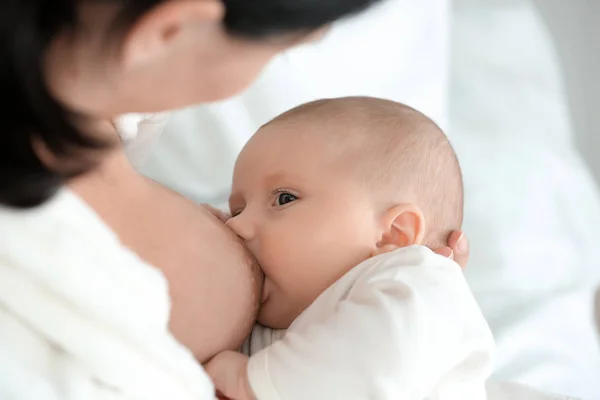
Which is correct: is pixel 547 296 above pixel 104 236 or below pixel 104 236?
below

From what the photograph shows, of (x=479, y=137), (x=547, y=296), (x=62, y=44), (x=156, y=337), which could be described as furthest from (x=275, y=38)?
(x=479, y=137)

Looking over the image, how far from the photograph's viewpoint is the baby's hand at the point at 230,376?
63cm

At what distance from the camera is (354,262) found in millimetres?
748

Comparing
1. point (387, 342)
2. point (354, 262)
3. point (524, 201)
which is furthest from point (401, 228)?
point (524, 201)

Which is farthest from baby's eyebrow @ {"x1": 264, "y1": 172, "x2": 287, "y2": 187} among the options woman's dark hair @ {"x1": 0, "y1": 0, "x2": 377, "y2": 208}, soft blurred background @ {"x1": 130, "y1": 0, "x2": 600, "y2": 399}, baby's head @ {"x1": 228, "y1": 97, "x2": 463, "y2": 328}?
woman's dark hair @ {"x1": 0, "y1": 0, "x2": 377, "y2": 208}

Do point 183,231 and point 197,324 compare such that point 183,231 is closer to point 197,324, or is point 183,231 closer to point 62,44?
point 197,324

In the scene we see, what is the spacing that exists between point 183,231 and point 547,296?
2.10 feet

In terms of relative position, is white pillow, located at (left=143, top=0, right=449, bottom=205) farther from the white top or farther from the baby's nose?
the white top

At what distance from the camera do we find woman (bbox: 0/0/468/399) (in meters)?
0.38

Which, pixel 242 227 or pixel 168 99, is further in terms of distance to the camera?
pixel 242 227

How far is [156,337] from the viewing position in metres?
0.51

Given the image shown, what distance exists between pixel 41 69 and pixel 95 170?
10 cm

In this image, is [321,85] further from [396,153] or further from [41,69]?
[41,69]

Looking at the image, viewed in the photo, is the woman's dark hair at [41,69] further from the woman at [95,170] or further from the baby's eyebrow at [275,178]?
the baby's eyebrow at [275,178]
